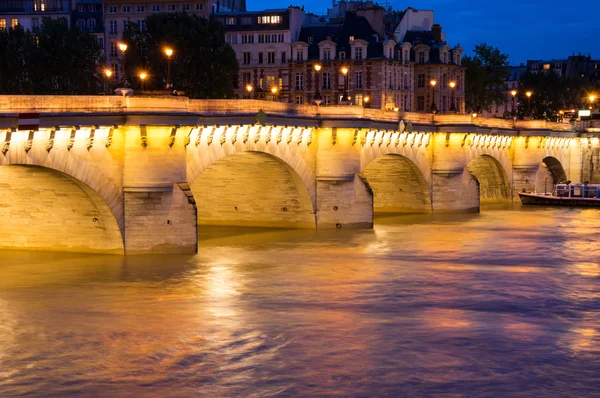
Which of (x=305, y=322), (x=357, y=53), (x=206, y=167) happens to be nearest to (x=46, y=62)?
(x=357, y=53)

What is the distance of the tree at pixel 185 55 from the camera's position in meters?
81.3

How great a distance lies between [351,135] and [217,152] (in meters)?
10.7

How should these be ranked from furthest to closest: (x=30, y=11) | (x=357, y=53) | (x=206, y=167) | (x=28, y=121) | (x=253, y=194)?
(x=30, y=11), (x=357, y=53), (x=253, y=194), (x=206, y=167), (x=28, y=121)

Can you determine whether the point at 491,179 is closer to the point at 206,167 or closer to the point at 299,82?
the point at 299,82

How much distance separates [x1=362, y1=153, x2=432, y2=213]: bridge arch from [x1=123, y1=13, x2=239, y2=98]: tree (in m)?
21.0

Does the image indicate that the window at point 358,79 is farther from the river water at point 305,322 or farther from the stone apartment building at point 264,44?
the river water at point 305,322

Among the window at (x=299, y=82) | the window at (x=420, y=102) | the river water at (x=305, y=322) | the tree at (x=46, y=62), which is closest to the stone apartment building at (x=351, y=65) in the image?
the window at (x=299, y=82)

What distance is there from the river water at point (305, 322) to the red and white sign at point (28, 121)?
5.11 m

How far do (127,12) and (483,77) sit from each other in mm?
39709

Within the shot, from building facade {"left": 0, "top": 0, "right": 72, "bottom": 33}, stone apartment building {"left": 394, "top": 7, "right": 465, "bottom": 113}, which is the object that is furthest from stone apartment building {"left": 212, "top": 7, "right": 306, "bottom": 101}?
building facade {"left": 0, "top": 0, "right": 72, "bottom": 33}

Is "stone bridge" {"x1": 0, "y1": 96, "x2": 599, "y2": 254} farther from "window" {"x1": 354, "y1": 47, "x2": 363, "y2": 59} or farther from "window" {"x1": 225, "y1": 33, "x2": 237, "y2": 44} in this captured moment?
"window" {"x1": 225, "y1": 33, "x2": 237, "y2": 44}

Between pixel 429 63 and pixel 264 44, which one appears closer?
pixel 264 44

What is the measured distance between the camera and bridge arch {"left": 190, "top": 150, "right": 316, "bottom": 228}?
5162 centimetres

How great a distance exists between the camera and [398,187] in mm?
65562
